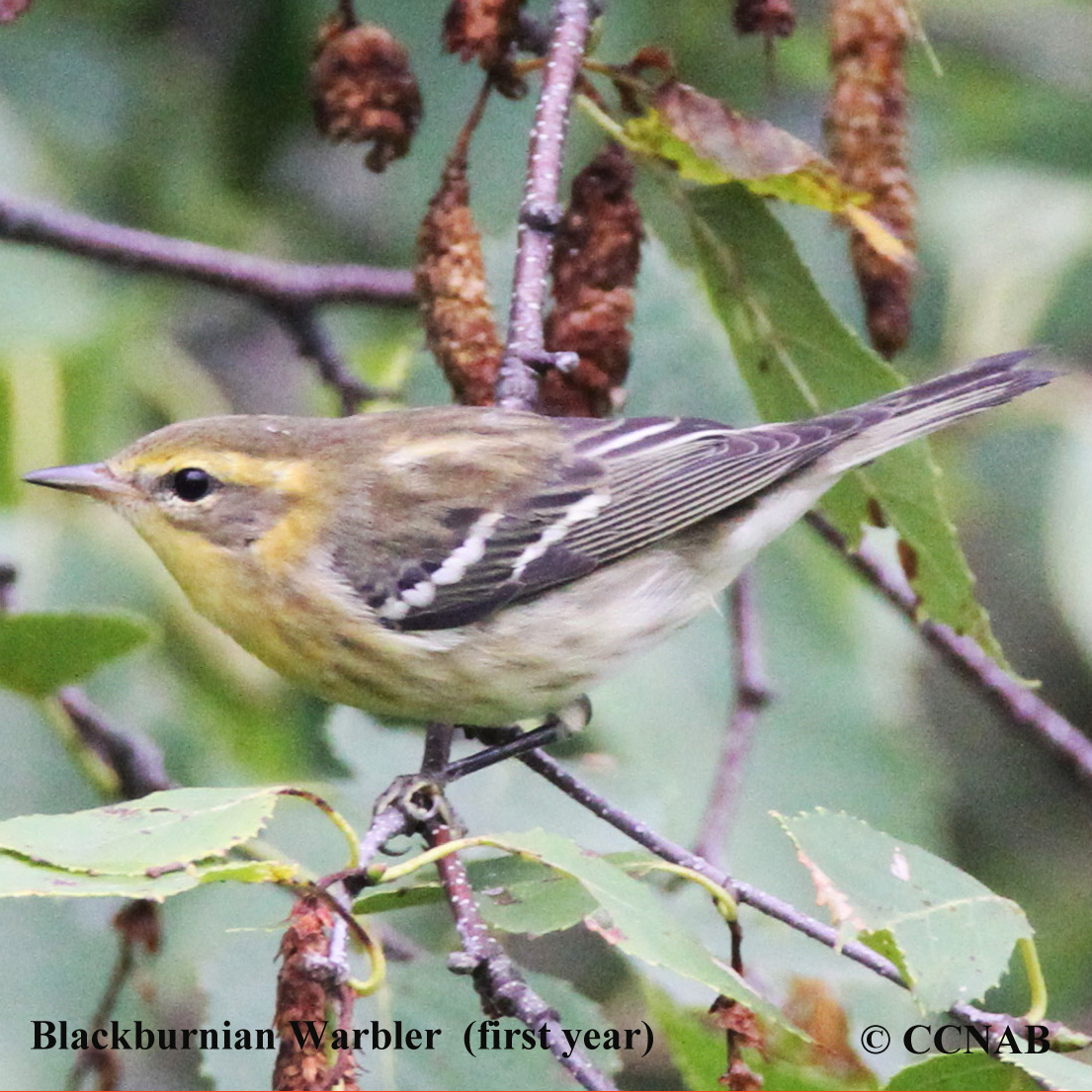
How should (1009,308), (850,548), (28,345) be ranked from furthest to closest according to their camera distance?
1. (1009,308)
2. (28,345)
3. (850,548)

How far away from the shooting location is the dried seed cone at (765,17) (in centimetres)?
269

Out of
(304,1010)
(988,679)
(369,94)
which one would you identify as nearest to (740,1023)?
(304,1010)

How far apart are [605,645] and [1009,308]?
1703mm

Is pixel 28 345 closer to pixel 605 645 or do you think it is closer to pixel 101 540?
pixel 101 540

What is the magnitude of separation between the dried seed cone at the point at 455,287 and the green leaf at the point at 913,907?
1101mm

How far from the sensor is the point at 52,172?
435 centimetres

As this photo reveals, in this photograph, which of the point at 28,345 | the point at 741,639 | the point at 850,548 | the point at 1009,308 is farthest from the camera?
the point at 1009,308

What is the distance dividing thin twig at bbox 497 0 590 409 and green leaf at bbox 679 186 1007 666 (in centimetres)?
26

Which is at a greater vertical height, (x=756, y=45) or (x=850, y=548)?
(x=756, y=45)

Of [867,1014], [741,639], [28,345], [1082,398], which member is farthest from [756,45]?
[867,1014]

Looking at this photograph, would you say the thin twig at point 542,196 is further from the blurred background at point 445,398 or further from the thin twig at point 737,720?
the thin twig at point 737,720

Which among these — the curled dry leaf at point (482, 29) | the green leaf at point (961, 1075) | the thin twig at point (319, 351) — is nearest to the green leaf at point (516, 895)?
the green leaf at point (961, 1075)

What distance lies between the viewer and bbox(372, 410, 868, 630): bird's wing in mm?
3113

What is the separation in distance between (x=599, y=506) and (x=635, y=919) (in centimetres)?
150
